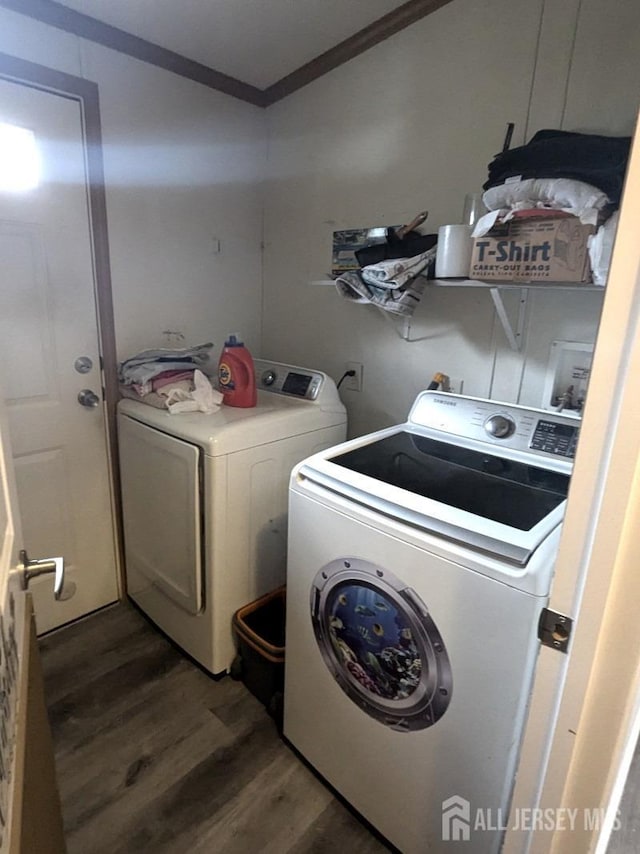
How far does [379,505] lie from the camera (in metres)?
1.13

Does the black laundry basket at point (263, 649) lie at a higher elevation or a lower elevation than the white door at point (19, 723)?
lower

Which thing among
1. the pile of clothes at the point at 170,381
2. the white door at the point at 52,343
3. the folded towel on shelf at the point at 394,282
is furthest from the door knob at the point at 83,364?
the folded towel on shelf at the point at 394,282

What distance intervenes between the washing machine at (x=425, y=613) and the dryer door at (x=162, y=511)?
48 centimetres

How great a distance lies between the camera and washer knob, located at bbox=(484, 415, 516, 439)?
1428 mm

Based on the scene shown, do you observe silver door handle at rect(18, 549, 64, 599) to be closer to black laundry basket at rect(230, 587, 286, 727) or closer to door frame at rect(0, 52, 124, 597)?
black laundry basket at rect(230, 587, 286, 727)

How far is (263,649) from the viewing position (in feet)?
5.31

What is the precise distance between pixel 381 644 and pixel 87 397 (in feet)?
4.94

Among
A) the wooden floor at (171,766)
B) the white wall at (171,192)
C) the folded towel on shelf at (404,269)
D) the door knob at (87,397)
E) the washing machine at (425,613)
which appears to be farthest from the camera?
the door knob at (87,397)

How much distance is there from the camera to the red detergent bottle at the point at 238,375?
183cm

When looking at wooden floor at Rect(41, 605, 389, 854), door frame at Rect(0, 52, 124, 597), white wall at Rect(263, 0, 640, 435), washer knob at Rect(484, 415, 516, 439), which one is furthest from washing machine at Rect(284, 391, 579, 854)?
door frame at Rect(0, 52, 124, 597)

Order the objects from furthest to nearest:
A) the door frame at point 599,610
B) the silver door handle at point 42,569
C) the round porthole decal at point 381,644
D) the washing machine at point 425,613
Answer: the round porthole decal at point 381,644, the washing machine at point 425,613, the silver door handle at point 42,569, the door frame at point 599,610

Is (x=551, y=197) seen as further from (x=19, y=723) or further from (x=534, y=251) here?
(x=19, y=723)

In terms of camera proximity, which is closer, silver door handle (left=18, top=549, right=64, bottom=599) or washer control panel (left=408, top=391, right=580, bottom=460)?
silver door handle (left=18, top=549, right=64, bottom=599)

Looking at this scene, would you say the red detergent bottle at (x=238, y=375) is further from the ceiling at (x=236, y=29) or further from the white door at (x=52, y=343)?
the ceiling at (x=236, y=29)
